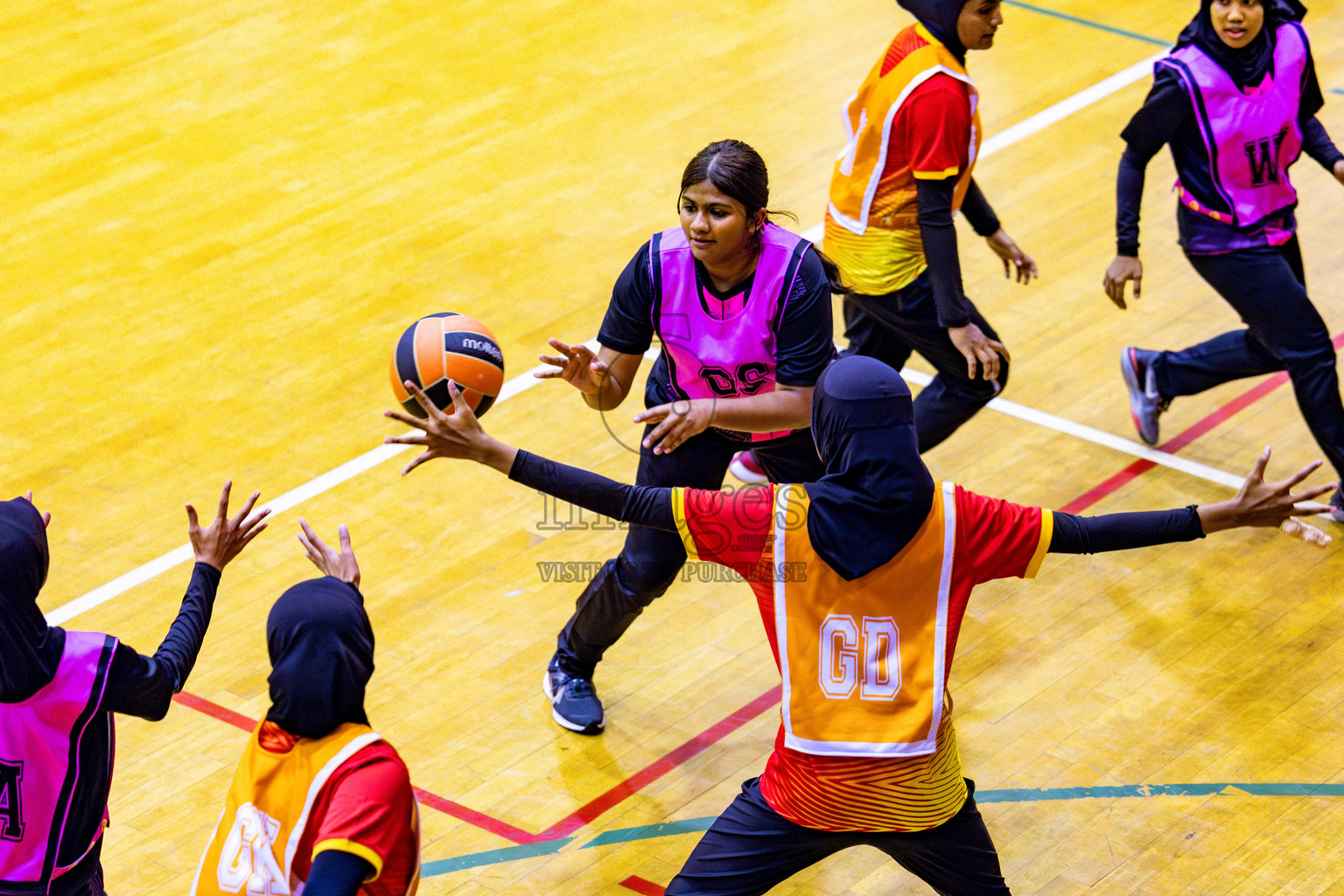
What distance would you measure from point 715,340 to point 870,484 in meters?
1.55

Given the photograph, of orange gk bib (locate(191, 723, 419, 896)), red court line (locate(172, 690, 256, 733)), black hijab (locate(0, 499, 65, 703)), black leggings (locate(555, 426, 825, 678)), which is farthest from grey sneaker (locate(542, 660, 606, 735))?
orange gk bib (locate(191, 723, 419, 896))

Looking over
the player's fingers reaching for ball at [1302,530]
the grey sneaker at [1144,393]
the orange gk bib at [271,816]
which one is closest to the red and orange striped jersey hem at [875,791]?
the player's fingers reaching for ball at [1302,530]

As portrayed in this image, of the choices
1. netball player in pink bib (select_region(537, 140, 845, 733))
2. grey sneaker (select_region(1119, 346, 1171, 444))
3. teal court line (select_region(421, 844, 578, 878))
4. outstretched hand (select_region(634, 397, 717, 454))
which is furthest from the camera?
grey sneaker (select_region(1119, 346, 1171, 444))

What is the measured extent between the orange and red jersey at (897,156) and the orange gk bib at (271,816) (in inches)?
147

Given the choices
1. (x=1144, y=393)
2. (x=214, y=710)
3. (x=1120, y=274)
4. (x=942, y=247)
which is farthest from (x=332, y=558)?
(x=1144, y=393)

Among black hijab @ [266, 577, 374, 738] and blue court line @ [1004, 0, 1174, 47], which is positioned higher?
black hijab @ [266, 577, 374, 738]

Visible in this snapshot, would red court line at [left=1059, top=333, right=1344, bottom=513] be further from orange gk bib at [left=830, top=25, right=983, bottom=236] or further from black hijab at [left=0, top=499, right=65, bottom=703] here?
black hijab at [left=0, top=499, right=65, bottom=703]

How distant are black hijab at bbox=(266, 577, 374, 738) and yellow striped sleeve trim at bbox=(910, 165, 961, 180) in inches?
141

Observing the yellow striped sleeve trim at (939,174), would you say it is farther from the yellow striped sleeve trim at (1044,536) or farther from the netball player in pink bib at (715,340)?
the yellow striped sleeve trim at (1044,536)

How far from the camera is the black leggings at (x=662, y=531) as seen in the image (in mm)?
5691

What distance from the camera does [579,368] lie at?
208 inches

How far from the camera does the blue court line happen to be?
12258 millimetres

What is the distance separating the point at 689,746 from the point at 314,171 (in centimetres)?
578

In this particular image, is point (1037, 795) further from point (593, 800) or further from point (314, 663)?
point (314, 663)
